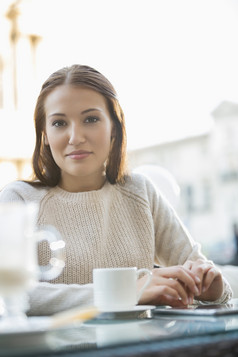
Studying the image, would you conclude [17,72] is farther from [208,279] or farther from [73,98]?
[208,279]

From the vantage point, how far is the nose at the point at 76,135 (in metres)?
1.40

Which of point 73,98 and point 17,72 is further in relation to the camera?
point 17,72

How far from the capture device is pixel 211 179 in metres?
12.1

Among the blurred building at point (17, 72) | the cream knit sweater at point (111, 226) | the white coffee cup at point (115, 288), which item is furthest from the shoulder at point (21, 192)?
the blurred building at point (17, 72)

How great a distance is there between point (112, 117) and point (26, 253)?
40.1 inches

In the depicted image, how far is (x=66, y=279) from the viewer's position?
A: 54.4 inches

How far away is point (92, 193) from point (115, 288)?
2.11 ft

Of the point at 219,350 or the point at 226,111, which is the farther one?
the point at 226,111

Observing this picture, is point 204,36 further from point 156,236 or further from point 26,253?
point 26,253

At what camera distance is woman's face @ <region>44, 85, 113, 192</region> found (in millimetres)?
1421

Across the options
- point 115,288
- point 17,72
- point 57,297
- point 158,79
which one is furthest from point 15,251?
point 158,79

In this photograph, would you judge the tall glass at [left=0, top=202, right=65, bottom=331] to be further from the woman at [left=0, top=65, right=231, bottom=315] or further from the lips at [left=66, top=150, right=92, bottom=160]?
the lips at [left=66, top=150, right=92, bottom=160]

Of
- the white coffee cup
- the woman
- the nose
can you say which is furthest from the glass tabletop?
the nose

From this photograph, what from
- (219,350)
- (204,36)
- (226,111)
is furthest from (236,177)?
(219,350)
